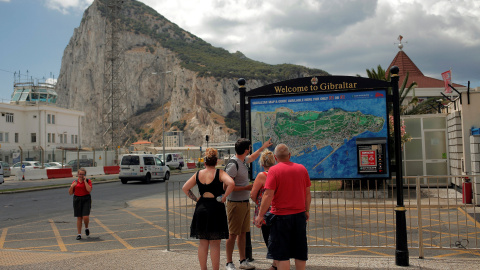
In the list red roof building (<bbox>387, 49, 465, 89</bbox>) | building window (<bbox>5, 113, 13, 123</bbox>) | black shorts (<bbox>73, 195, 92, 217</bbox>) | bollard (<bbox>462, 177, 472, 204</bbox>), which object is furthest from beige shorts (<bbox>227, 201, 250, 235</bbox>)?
building window (<bbox>5, 113, 13, 123</bbox>)

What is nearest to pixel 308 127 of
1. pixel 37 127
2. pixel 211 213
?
pixel 211 213

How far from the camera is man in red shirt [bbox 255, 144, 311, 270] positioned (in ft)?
15.4

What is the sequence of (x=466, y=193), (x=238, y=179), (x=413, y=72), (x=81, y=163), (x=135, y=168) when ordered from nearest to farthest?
1. (x=238, y=179)
2. (x=466, y=193)
3. (x=135, y=168)
4. (x=413, y=72)
5. (x=81, y=163)

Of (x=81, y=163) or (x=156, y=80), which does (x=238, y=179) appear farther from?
(x=156, y=80)

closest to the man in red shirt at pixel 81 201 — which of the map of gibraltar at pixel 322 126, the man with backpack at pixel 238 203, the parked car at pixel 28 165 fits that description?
the map of gibraltar at pixel 322 126

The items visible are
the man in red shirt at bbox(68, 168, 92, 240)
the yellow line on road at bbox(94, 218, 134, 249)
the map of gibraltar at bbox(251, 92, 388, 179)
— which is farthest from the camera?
the man in red shirt at bbox(68, 168, 92, 240)

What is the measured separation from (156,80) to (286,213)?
143 meters

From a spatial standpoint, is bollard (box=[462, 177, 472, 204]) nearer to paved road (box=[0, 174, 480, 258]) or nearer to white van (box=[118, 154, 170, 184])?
→ paved road (box=[0, 174, 480, 258])

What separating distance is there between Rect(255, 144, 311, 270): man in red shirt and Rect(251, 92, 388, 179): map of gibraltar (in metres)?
2.57

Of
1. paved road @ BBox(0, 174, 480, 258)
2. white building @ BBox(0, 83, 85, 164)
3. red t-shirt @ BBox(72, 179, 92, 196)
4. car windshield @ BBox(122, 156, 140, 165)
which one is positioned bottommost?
paved road @ BBox(0, 174, 480, 258)

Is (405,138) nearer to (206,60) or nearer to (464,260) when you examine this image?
(464,260)

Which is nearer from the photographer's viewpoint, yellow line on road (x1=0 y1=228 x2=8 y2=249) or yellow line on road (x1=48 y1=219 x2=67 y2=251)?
yellow line on road (x1=48 y1=219 x2=67 y2=251)

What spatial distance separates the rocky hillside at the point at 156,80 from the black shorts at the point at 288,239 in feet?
376

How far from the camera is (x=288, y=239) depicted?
470 cm
